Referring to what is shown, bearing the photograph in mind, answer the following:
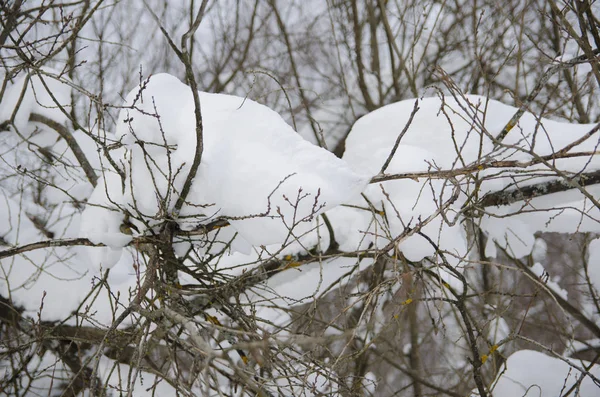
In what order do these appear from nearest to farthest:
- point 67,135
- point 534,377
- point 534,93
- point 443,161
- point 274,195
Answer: point 274,195 < point 534,93 < point 443,161 < point 534,377 < point 67,135

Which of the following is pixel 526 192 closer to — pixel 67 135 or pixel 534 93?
pixel 534 93

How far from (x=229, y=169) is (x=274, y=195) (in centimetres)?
24

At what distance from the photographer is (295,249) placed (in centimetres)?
308

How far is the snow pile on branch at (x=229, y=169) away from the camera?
1.91m

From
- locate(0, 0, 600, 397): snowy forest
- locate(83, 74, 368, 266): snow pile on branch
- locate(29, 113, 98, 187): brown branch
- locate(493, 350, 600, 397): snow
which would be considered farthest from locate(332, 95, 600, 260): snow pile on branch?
locate(29, 113, 98, 187): brown branch

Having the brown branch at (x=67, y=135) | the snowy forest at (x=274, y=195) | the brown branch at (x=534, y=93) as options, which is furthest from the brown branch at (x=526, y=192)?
the brown branch at (x=67, y=135)

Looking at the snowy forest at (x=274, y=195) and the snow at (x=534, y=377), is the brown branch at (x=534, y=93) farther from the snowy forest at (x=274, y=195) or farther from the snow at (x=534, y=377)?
the snow at (x=534, y=377)

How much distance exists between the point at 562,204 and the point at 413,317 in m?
2.80

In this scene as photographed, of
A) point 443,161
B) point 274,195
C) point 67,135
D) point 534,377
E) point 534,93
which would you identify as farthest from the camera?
point 67,135

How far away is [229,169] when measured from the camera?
1981 millimetres

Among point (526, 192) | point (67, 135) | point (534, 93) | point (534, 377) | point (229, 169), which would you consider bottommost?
point (534, 377)

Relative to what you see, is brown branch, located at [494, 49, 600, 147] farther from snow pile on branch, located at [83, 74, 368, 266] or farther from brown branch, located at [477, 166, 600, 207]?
snow pile on branch, located at [83, 74, 368, 266]

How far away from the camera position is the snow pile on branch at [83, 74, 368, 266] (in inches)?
75.1

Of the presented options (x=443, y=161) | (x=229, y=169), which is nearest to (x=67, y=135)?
(x=229, y=169)
